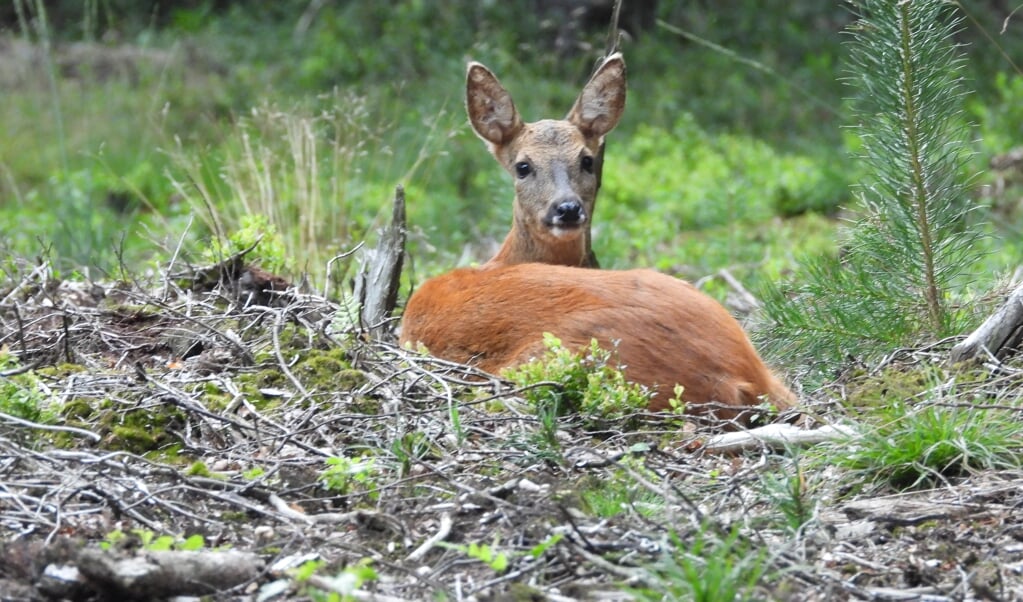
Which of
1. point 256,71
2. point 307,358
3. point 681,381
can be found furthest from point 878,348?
point 256,71

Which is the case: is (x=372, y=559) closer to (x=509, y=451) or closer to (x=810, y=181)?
(x=509, y=451)

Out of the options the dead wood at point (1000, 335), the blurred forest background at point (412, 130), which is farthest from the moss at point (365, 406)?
the dead wood at point (1000, 335)

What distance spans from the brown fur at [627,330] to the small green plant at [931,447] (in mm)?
720

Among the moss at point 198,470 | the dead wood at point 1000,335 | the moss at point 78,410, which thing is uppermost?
the dead wood at point 1000,335

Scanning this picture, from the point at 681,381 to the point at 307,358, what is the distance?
4.26 feet

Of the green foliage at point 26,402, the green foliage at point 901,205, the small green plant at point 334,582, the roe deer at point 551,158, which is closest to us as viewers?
the small green plant at point 334,582

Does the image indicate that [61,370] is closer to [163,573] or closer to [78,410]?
[78,410]

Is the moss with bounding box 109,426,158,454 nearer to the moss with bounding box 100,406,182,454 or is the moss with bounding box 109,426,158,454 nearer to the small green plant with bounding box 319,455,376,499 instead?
the moss with bounding box 100,406,182,454

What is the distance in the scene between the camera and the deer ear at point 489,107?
21.7ft

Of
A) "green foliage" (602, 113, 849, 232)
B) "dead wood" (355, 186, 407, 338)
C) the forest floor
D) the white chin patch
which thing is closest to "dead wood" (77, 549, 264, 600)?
the forest floor

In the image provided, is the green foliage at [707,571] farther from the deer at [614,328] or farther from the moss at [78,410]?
the moss at [78,410]

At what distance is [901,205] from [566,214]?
68.1 inches

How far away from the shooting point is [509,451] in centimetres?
405

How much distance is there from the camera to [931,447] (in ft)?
12.4
